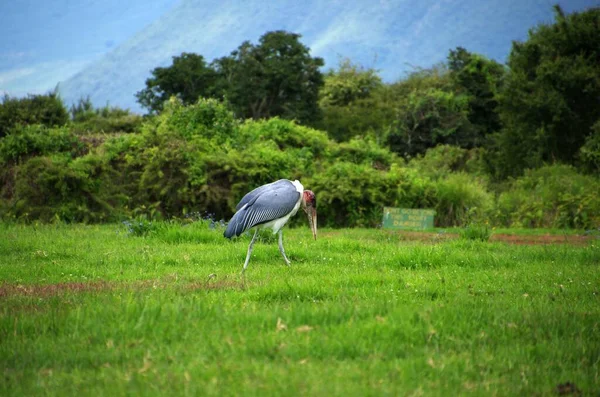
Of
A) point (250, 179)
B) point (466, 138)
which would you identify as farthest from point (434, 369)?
point (466, 138)

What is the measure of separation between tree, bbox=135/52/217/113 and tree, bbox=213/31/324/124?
1.04m

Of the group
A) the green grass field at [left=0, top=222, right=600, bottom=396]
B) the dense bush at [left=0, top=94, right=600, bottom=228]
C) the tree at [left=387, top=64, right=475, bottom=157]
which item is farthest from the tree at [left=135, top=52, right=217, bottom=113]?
the green grass field at [left=0, top=222, right=600, bottom=396]

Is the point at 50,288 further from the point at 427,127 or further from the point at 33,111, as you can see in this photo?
the point at 427,127

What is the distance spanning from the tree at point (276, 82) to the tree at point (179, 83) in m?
1.04

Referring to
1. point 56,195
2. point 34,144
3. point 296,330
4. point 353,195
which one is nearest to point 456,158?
point 353,195

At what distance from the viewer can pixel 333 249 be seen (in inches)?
568

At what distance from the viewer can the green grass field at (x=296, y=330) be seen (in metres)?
6.14

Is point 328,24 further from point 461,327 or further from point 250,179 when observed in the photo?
point 461,327

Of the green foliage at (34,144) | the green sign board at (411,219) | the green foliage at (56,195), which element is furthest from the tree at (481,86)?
the green foliage at (56,195)

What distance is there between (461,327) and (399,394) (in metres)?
1.89

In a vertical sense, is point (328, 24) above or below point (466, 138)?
above

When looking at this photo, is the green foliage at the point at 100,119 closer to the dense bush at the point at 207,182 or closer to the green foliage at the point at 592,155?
the dense bush at the point at 207,182

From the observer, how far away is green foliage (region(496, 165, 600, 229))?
22675 mm

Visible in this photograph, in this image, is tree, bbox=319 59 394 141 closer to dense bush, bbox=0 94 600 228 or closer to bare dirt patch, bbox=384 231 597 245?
dense bush, bbox=0 94 600 228
